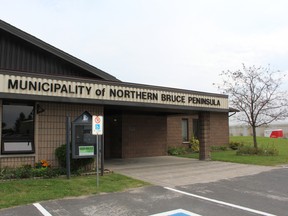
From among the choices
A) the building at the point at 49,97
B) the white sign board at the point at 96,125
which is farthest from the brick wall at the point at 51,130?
the white sign board at the point at 96,125

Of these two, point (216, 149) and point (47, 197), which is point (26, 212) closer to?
point (47, 197)

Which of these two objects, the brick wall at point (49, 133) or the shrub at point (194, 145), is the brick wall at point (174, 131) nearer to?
the shrub at point (194, 145)

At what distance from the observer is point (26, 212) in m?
6.73

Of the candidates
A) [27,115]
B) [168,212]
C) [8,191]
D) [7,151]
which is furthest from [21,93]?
[168,212]

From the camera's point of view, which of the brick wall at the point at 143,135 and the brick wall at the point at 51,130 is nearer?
the brick wall at the point at 51,130

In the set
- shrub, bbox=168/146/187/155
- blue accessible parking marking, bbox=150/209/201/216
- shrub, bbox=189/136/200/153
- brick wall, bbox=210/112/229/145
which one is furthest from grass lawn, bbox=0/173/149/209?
brick wall, bbox=210/112/229/145

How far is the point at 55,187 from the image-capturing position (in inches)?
357

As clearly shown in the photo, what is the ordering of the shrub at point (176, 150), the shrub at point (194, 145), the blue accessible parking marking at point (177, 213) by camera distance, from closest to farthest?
the blue accessible parking marking at point (177, 213), the shrub at point (176, 150), the shrub at point (194, 145)

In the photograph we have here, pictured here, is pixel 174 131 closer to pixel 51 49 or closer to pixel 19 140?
pixel 51 49

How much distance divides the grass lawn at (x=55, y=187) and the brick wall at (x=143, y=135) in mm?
8021

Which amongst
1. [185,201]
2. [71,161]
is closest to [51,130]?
[71,161]

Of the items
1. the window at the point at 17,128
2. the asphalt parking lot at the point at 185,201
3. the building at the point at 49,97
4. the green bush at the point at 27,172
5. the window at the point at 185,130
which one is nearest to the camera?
the asphalt parking lot at the point at 185,201

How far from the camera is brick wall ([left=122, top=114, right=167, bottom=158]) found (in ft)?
62.5

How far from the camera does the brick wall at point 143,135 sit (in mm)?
19047
